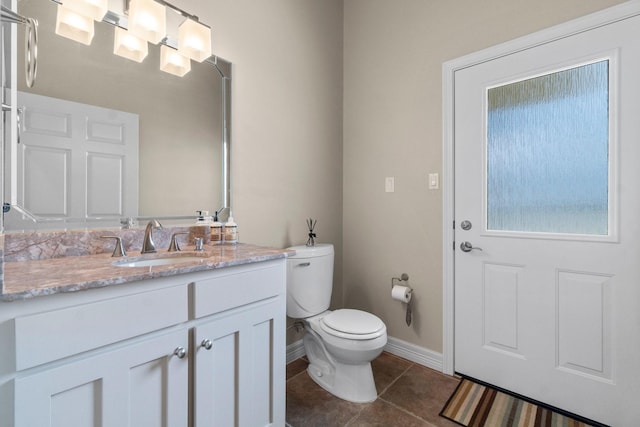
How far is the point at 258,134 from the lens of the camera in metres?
1.87

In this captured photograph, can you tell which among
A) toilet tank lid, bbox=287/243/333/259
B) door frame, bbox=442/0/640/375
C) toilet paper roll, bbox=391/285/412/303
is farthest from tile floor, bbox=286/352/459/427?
toilet tank lid, bbox=287/243/333/259

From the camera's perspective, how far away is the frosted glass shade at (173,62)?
1478 millimetres

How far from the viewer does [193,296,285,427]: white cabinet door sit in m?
1.02

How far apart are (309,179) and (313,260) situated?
0.63m

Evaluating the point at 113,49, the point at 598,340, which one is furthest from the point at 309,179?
the point at 598,340

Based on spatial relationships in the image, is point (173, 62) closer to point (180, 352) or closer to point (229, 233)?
point (229, 233)

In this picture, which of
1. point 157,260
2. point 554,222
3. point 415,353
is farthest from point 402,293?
point 157,260

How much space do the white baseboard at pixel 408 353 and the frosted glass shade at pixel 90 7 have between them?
2.01 m

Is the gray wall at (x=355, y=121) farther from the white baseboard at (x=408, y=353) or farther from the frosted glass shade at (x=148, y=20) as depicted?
the frosted glass shade at (x=148, y=20)

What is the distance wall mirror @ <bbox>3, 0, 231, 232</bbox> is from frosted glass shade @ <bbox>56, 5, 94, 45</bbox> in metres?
0.02

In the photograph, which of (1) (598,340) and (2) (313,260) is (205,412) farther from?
(1) (598,340)

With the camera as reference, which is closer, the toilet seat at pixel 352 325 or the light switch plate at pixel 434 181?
the toilet seat at pixel 352 325

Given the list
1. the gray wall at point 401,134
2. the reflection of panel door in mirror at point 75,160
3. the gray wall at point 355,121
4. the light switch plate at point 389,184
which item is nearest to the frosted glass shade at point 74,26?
the reflection of panel door in mirror at point 75,160

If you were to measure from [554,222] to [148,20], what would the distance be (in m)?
2.20
